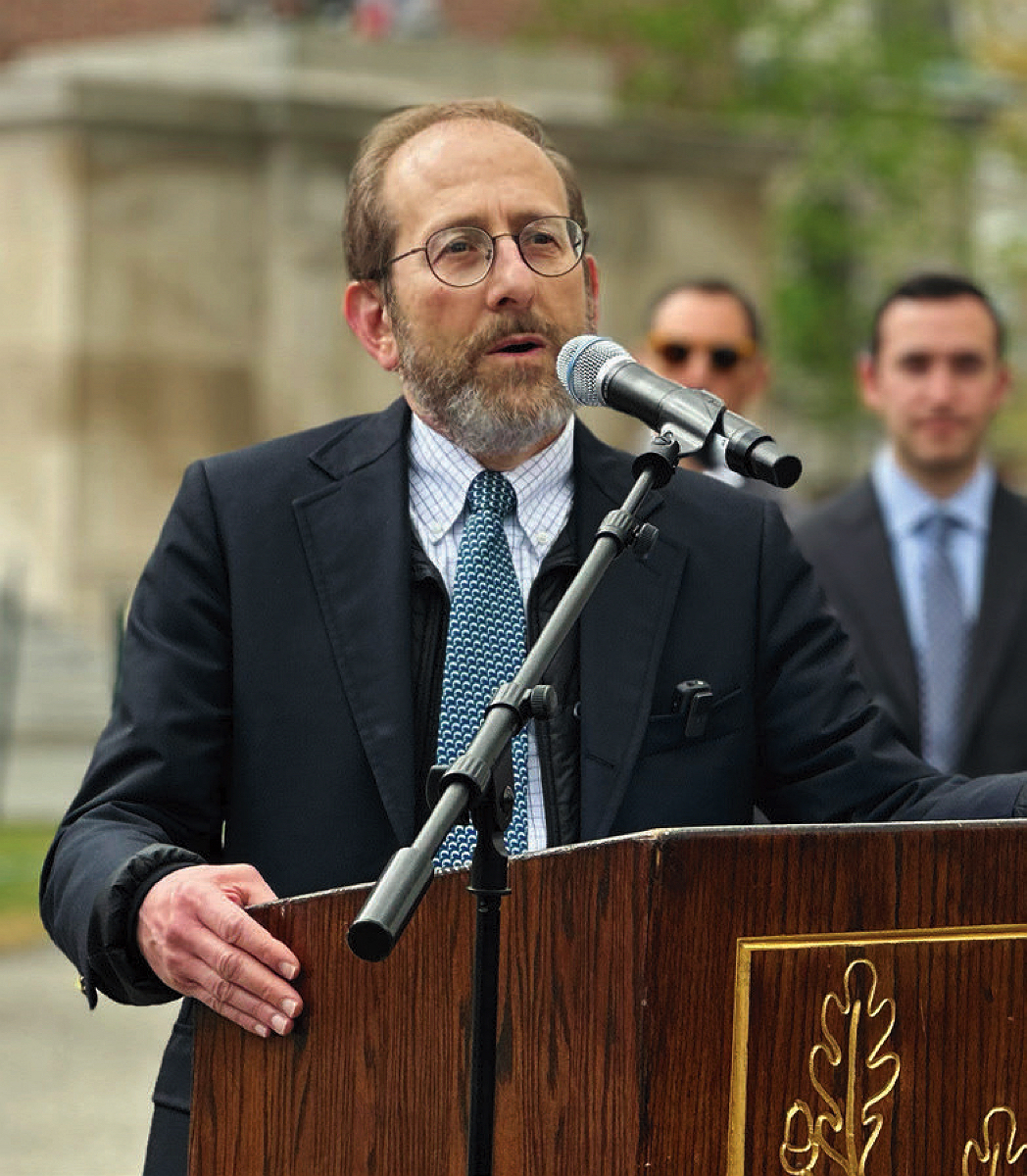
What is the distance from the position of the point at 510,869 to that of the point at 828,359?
80.6 feet

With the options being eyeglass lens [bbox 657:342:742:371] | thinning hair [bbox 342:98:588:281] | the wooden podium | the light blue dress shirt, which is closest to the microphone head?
thinning hair [bbox 342:98:588:281]

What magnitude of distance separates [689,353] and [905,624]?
1216 millimetres

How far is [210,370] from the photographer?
58.1 feet

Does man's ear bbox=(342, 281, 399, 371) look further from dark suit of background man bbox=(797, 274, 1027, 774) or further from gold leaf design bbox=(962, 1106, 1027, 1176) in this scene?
dark suit of background man bbox=(797, 274, 1027, 774)

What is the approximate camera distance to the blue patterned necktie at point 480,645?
10.6 ft

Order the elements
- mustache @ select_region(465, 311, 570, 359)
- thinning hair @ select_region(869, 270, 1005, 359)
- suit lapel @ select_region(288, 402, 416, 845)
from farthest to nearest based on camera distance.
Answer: thinning hair @ select_region(869, 270, 1005, 359) → mustache @ select_region(465, 311, 570, 359) → suit lapel @ select_region(288, 402, 416, 845)

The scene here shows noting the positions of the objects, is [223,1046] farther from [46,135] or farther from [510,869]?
[46,135]

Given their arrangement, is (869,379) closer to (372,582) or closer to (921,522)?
(921,522)

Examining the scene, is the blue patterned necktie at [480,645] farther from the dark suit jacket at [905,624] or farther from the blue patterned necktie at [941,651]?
the blue patterned necktie at [941,651]

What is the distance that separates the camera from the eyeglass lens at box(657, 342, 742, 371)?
23.3ft

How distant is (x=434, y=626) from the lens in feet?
10.9

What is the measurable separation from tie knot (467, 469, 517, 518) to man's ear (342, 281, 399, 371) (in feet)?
0.79

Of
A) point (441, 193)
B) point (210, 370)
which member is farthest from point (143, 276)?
point (441, 193)

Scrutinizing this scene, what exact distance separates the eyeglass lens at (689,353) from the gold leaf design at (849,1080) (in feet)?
15.3
